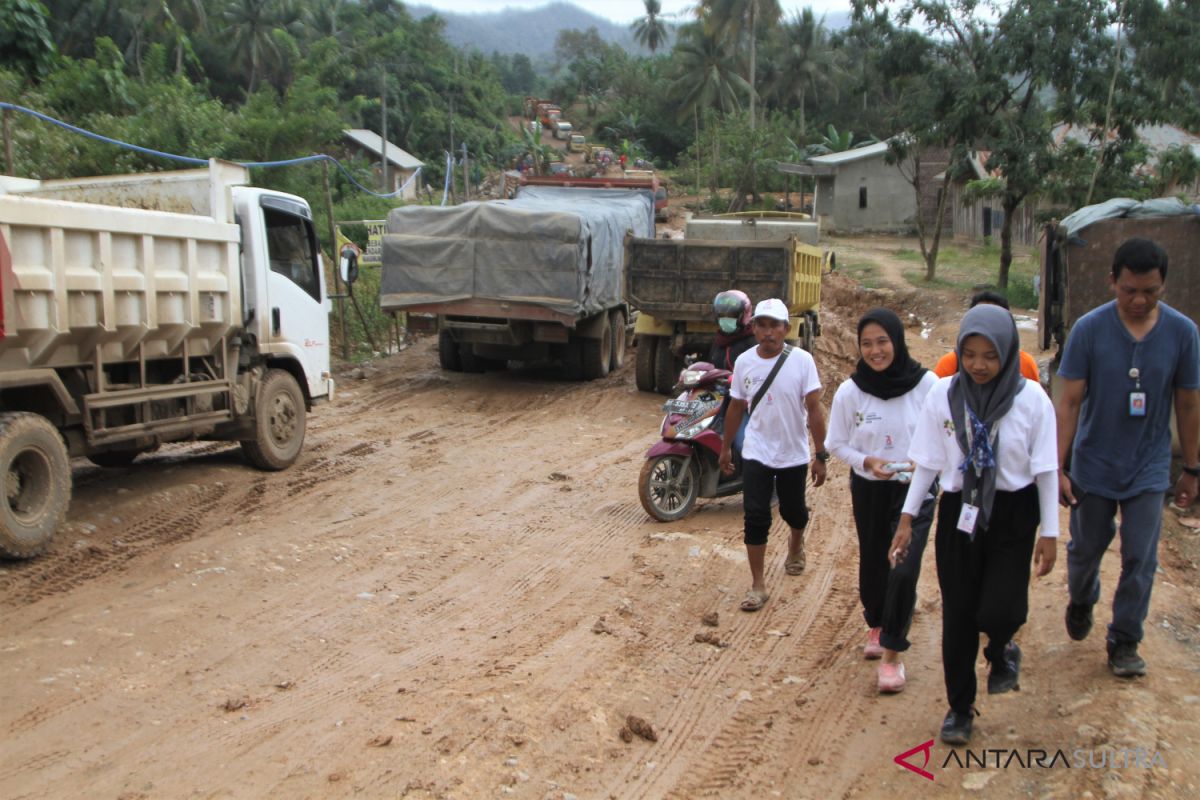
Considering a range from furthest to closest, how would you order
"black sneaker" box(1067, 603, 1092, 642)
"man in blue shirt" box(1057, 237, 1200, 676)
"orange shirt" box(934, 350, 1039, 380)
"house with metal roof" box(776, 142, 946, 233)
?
"house with metal roof" box(776, 142, 946, 233) < "black sneaker" box(1067, 603, 1092, 642) < "orange shirt" box(934, 350, 1039, 380) < "man in blue shirt" box(1057, 237, 1200, 676)

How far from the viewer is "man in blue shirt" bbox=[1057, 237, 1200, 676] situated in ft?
13.8

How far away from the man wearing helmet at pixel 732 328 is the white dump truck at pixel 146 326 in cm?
379

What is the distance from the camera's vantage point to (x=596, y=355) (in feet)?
47.1

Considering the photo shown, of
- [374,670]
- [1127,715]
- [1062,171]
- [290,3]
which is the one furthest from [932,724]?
[290,3]

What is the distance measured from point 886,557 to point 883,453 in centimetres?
47

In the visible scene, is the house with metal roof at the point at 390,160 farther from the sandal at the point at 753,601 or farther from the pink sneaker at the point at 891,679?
the pink sneaker at the point at 891,679

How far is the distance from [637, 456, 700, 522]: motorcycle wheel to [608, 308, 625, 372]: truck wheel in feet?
24.3

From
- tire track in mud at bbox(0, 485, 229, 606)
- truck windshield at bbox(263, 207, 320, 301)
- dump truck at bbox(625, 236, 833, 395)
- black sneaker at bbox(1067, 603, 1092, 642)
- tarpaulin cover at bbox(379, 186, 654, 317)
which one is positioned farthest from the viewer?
tarpaulin cover at bbox(379, 186, 654, 317)

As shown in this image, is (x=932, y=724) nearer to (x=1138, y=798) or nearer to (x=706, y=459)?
(x=1138, y=798)

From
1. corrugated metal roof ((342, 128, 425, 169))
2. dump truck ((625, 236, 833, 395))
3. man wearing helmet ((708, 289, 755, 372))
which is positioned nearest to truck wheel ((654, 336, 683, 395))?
dump truck ((625, 236, 833, 395))

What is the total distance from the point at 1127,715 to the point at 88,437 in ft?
Answer: 20.4

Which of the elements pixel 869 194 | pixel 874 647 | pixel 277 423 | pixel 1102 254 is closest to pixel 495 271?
pixel 277 423

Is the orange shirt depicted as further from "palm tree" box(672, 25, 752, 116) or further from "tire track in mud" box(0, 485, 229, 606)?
"palm tree" box(672, 25, 752, 116)

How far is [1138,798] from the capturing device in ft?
11.5
